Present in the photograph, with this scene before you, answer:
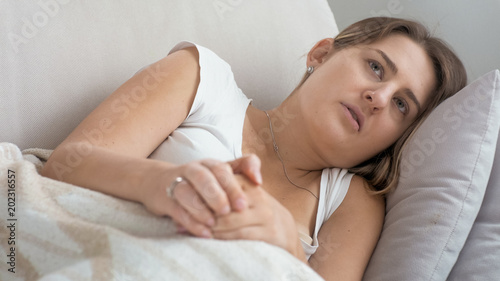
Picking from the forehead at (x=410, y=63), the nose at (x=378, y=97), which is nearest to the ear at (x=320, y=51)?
the forehead at (x=410, y=63)

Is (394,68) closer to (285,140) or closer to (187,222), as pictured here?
(285,140)

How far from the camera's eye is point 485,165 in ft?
3.48

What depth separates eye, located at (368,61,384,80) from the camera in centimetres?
121

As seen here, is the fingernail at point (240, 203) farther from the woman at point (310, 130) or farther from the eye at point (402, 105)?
the eye at point (402, 105)

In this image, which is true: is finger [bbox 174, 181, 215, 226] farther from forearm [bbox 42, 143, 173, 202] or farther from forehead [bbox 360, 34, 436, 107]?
forehead [bbox 360, 34, 436, 107]

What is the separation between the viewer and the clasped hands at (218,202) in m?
0.67

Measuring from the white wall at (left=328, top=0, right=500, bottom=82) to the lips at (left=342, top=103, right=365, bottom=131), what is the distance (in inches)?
29.8

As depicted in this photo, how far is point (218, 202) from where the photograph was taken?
669mm
